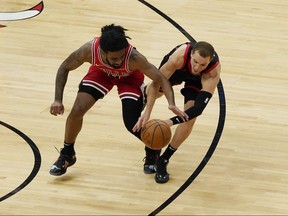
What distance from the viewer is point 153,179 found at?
1081 centimetres

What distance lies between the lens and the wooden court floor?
33.9 feet

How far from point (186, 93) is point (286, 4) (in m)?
6.52

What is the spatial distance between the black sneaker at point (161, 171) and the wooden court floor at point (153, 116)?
9 cm

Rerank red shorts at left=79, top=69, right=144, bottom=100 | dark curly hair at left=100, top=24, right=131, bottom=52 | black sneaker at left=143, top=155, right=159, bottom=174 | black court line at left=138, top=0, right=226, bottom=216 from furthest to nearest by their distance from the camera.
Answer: black sneaker at left=143, top=155, right=159, bottom=174, red shorts at left=79, top=69, right=144, bottom=100, black court line at left=138, top=0, right=226, bottom=216, dark curly hair at left=100, top=24, right=131, bottom=52

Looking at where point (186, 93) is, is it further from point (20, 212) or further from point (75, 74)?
point (75, 74)

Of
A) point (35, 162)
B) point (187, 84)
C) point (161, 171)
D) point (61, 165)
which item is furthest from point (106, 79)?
point (35, 162)

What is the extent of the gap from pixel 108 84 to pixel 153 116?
1940mm

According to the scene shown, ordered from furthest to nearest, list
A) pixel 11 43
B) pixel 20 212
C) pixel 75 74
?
pixel 11 43, pixel 75 74, pixel 20 212

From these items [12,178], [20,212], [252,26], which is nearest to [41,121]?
[12,178]

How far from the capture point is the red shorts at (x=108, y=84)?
10.5m

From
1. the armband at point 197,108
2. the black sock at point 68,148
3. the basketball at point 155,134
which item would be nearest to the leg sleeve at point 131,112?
the basketball at point 155,134

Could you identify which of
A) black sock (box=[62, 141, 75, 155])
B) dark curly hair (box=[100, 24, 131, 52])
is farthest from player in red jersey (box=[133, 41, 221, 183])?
black sock (box=[62, 141, 75, 155])

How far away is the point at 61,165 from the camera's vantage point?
10.7 metres

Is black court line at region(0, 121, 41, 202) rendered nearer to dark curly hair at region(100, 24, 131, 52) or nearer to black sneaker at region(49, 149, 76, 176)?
black sneaker at region(49, 149, 76, 176)
